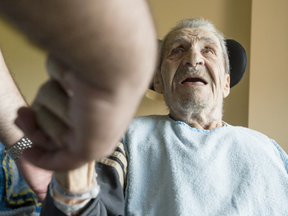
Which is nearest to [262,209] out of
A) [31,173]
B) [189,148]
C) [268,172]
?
[268,172]

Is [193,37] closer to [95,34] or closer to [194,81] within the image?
[194,81]

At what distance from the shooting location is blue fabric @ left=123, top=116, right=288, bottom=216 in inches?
30.0

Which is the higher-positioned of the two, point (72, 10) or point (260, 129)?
point (72, 10)

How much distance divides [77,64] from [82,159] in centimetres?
9

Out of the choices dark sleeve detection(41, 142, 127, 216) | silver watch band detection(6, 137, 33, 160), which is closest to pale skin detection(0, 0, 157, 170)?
dark sleeve detection(41, 142, 127, 216)

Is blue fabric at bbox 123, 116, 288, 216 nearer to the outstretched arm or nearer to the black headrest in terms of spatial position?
the outstretched arm

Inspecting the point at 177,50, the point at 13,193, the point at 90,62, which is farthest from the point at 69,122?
the point at 177,50

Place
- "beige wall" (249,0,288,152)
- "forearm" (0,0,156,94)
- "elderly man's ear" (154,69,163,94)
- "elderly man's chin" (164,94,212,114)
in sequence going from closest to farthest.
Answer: "forearm" (0,0,156,94), "elderly man's chin" (164,94,212,114), "elderly man's ear" (154,69,163,94), "beige wall" (249,0,288,152)

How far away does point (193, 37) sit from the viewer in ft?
3.79

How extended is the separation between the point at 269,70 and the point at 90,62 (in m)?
1.80

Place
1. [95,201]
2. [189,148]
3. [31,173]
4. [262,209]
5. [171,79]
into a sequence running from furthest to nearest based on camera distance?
[171,79]
[189,148]
[262,209]
[31,173]
[95,201]

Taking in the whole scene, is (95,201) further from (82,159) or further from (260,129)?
(260,129)

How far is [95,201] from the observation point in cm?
42

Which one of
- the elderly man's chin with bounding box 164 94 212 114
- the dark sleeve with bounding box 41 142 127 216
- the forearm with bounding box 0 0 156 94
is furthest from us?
the elderly man's chin with bounding box 164 94 212 114
